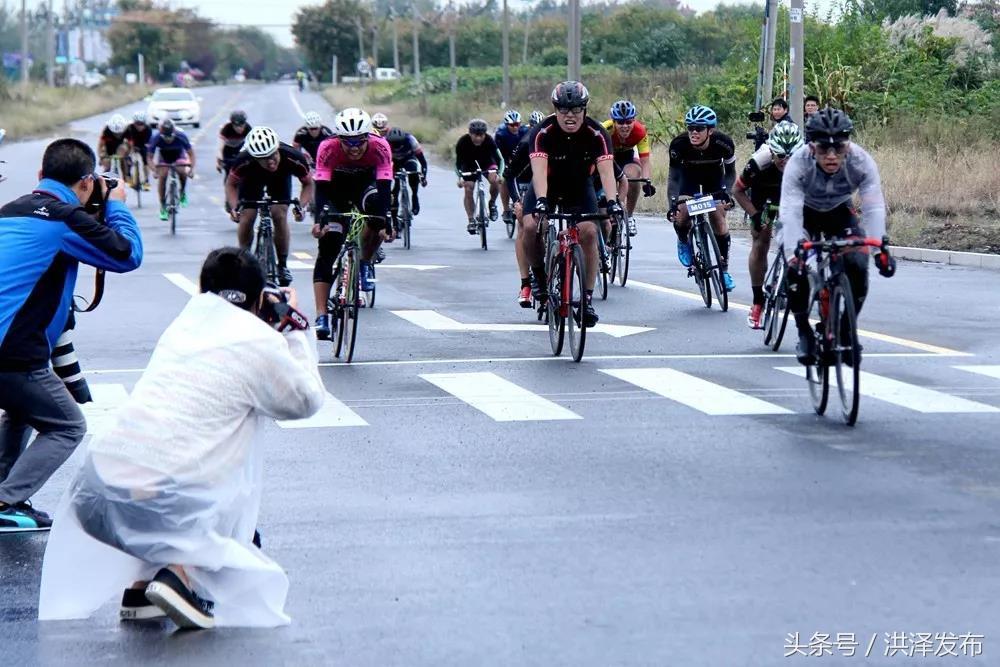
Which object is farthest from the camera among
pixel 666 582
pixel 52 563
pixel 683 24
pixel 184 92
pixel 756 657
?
pixel 683 24

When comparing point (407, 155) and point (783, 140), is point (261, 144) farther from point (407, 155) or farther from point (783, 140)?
point (407, 155)

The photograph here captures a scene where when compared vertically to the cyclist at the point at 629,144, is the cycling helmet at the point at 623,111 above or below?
above

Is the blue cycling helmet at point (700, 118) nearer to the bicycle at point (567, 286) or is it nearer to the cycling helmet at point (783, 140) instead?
the cycling helmet at point (783, 140)

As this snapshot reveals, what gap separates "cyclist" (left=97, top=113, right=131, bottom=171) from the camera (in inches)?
1352

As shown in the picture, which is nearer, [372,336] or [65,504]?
[65,504]

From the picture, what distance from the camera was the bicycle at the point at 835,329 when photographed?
10.5 metres

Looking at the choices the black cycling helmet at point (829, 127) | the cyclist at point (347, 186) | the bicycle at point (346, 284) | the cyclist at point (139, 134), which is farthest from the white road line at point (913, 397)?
the cyclist at point (139, 134)

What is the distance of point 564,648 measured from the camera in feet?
19.8

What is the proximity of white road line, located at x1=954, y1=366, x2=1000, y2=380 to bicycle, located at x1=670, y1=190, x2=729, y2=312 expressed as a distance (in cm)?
397

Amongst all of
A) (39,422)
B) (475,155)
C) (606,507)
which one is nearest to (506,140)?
(475,155)

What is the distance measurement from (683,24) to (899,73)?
5512cm

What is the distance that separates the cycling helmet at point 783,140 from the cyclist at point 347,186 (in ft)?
10.0

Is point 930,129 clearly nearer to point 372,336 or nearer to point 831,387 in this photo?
point 372,336

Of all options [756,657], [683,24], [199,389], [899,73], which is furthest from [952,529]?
[683,24]
